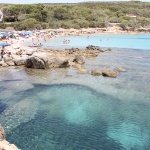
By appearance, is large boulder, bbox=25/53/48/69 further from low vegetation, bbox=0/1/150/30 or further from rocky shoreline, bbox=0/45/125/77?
low vegetation, bbox=0/1/150/30

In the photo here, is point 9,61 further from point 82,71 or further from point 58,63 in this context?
point 82,71

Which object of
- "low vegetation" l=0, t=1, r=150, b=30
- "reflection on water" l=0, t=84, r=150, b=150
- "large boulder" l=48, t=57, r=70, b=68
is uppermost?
"low vegetation" l=0, t=1, r=150, b=30

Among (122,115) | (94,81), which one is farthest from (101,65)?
(122,115)

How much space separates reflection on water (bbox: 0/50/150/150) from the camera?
16.7 m

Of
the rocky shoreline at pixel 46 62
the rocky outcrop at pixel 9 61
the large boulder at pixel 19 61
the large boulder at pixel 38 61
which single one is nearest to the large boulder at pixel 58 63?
the rocky shoreline at pixel 46 62

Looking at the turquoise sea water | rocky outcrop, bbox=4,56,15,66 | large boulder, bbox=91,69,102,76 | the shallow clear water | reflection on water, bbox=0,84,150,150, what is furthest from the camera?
the shallow clear water

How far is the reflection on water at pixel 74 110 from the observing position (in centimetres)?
1672

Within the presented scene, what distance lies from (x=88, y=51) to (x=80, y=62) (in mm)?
12374

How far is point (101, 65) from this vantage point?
4075 cm

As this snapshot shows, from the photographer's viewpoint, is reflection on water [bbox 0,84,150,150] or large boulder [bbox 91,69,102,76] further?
large boulder [bbox 91,69,102,76]

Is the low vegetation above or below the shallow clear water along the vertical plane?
above

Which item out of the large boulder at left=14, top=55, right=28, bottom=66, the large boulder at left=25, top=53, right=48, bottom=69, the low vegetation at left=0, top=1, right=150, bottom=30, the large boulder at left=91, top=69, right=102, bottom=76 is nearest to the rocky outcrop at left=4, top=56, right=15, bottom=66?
the large boulder at left=14, top=55, right=28, bottom=66

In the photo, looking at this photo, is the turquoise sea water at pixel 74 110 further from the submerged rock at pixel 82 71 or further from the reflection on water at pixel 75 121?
the submerged rock at pixel 82 71

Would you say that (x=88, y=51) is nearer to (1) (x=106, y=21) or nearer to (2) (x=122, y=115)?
(2) (x=122, y=115)
